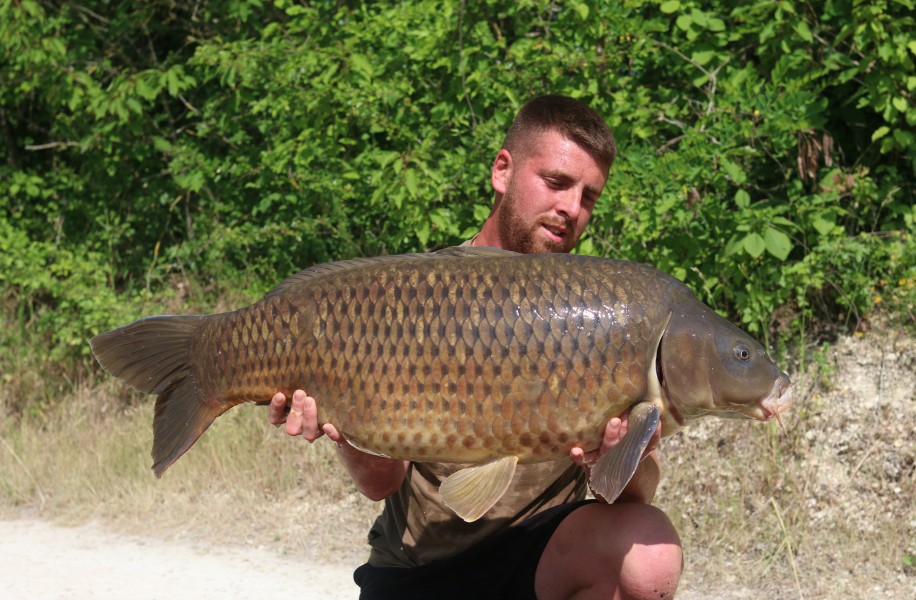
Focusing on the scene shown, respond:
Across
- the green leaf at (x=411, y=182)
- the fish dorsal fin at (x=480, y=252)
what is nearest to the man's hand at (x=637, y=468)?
the fish dorsal fin at (x=480, y=252)

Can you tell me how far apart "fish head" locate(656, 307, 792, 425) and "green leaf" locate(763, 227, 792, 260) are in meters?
2.41

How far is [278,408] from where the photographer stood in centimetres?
245

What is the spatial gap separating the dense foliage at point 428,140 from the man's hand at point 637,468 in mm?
2198

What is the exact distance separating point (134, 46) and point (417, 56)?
2956 mm

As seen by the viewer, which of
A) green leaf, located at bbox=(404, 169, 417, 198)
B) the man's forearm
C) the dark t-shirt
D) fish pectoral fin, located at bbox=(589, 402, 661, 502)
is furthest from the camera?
green leaf, located at bbox=(404, 169, 417, 198)

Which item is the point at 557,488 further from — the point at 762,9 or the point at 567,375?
→ the point at 762,9

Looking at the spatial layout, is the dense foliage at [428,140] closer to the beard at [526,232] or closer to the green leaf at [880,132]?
the green leaf at [880,132]

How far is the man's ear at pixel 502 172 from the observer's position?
3.19 meters

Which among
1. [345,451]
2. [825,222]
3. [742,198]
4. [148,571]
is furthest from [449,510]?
[825,222]

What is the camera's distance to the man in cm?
247

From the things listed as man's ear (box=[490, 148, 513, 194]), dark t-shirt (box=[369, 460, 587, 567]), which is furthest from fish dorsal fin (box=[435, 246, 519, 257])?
man's ear (box=[490, 148, 513, 194])

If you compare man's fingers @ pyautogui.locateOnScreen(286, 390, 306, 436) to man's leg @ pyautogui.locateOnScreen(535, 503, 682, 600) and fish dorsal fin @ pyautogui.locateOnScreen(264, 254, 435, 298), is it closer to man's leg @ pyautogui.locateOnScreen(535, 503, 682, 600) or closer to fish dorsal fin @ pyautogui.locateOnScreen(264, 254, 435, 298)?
fish dorsal fin @ pyautogui.locateOnScreen(264, 254, 435, 298)

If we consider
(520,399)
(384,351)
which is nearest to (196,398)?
(384,351)

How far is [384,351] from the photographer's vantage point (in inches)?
90.0
